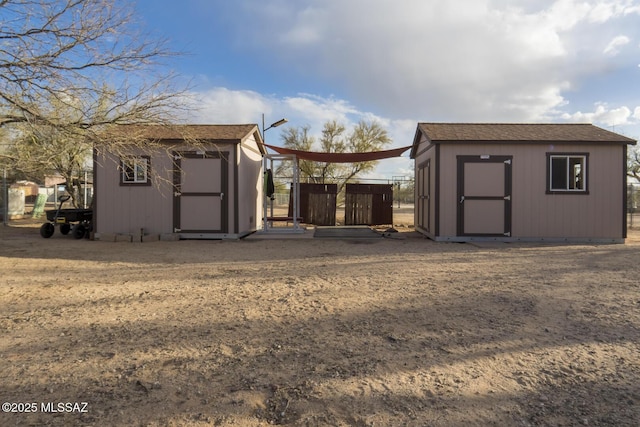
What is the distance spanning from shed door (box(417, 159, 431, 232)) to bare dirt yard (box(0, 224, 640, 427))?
5245mm

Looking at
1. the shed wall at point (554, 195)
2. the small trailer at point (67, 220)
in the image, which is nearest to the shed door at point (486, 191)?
the shed wall at point (554, 195)

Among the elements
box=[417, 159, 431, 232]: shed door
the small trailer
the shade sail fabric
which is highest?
the shade sail fabric

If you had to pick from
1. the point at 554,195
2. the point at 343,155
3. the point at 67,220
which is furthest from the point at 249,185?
the point at 554,195

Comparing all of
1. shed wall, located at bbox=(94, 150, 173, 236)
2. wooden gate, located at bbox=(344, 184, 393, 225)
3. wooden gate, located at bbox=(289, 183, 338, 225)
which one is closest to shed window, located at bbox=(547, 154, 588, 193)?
wooden gate, located at bbox=(344, 184, 393, 225)

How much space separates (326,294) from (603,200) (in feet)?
31.7

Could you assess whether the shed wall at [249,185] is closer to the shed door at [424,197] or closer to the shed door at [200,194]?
the shed door at [200,194]

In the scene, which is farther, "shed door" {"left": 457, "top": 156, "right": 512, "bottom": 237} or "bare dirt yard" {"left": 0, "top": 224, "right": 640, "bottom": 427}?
"shed door" {"left": 457, "top": 156, "right": 512, "bottom": 237}

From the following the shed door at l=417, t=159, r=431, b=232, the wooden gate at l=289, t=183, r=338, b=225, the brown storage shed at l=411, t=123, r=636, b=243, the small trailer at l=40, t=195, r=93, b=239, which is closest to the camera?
the brown storage shed at l=411, t=123, r=636, b=243

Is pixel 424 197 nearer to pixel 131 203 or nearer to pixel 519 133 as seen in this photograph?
pixel 519 133

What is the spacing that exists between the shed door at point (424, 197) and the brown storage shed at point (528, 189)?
0.95m

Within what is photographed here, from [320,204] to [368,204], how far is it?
213cm

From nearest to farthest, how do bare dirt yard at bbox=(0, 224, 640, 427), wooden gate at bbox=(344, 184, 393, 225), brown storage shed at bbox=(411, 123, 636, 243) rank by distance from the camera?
bare dirt yard at bbox=(0, 224, 640, 427), brown storage shed at bbox=(411, 123, 636, 243), wooden gate at bbox=(344, 184, 393, 225)

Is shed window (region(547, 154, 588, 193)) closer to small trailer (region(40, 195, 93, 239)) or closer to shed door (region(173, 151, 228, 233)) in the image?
shed door (region(173, 151, 228, 233))

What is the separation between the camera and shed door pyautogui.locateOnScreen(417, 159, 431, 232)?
1184 cm
